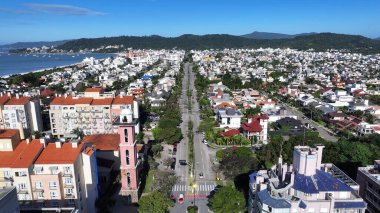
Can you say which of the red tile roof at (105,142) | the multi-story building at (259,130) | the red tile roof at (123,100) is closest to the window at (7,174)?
the red tile roof at (105,142)

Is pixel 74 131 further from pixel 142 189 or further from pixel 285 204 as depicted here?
pixel 285 204

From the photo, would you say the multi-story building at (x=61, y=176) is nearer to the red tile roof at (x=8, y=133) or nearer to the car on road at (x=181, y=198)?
the red tile roof at (x=8, y=133)

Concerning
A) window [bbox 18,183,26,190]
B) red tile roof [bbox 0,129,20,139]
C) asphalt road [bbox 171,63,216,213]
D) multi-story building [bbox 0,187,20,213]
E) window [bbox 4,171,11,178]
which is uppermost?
red tile roof [bbox 0,129,20,139]

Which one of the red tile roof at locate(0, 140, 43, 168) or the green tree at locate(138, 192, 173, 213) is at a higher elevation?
the red tile roof at locate(0, 140, 43, 168)

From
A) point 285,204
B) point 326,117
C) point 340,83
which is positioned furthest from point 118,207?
point 340,83

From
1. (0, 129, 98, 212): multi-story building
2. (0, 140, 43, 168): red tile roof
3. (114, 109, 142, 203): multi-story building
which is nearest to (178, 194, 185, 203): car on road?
(114, 109, 142, 203): multi-story building

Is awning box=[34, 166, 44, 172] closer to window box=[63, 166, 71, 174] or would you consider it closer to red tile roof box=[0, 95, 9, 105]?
window box=[63, 166, 71, 174]

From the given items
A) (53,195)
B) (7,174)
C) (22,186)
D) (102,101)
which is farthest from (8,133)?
(102,101)
